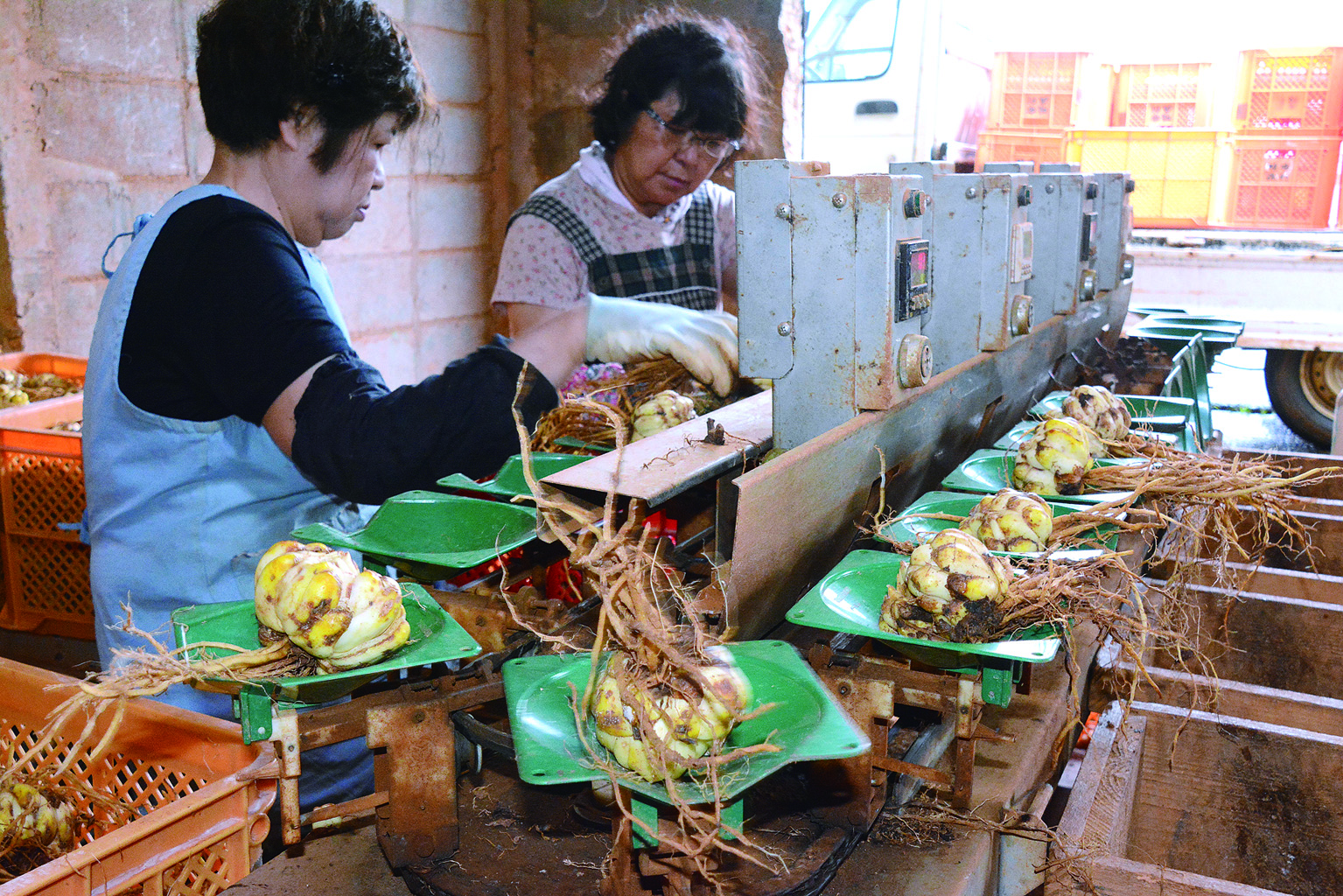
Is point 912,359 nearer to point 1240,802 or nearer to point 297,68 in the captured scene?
point 1240,802

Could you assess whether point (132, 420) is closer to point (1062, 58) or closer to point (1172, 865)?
point (1172, 865)

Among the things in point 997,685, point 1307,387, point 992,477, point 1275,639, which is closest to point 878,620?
point 997,685

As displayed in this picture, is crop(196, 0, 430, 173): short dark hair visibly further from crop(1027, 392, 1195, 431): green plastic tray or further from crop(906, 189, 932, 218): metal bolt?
crop(1027, 392, 1195, 431): green plastic tray

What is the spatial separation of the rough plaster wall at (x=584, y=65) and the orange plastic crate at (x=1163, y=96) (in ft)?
20.0

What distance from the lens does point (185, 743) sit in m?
1.46

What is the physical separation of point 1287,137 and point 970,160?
5.34 metres

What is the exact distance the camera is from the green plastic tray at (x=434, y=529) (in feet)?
5.37

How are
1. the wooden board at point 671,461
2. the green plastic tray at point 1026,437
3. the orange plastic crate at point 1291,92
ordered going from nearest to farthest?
1. the wooden board at point 671,461
2. the green plastic tray at point 1026,437
3. the orange plastic crate at point 1291,92

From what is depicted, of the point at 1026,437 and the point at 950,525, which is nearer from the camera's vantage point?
the point at 950,525

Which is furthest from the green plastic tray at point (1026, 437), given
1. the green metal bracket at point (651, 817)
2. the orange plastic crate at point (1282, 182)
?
the orange plastic crate at point (1282, 182)

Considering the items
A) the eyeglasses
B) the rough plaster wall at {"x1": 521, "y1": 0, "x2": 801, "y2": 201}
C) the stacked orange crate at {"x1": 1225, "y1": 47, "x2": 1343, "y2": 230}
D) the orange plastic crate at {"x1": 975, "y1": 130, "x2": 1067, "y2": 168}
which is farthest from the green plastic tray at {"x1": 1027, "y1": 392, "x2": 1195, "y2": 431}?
the stacked orange crate at {"x1": 1225, "y1": 47, "x2": 1343, "y2": 230}

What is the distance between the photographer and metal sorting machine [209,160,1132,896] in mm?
1320

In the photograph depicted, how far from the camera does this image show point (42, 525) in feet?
9.90

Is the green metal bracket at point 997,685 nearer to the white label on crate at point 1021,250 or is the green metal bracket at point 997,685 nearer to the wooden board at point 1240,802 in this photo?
the wooden board at point 1240,802
